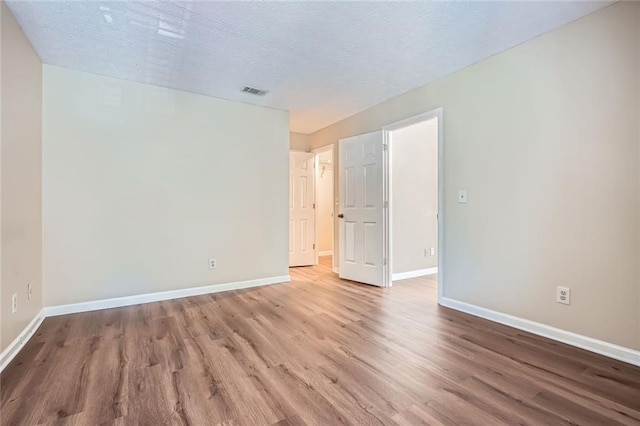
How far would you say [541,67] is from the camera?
7.79 ft

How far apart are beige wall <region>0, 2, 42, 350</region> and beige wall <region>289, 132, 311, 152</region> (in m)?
3.30

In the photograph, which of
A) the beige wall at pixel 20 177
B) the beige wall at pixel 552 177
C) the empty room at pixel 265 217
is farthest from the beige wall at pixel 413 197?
the beige wall at pixel 20 177

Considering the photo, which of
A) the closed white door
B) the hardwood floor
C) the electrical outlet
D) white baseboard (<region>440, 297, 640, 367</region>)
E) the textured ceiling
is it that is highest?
the textured ceiling

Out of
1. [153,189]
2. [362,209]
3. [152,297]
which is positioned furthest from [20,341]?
[362,209]

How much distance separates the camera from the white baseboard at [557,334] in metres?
1.96

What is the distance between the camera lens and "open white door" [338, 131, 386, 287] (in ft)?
12.8

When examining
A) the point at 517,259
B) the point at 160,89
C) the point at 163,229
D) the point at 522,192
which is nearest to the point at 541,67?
the point at 522,192

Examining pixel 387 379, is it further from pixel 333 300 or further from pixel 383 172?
pixel 383 172

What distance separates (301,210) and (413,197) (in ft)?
6.60

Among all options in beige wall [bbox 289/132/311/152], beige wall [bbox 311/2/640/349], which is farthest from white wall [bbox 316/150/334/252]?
beige wall [bbox 311/2/640/349]

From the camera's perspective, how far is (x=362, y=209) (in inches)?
163

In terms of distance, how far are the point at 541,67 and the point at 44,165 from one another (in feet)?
14.5

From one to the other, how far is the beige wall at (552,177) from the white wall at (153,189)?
2306 mm

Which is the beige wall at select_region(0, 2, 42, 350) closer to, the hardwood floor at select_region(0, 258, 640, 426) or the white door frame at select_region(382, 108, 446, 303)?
the hardwood floor at select_region(0, 258, 640, 426)
